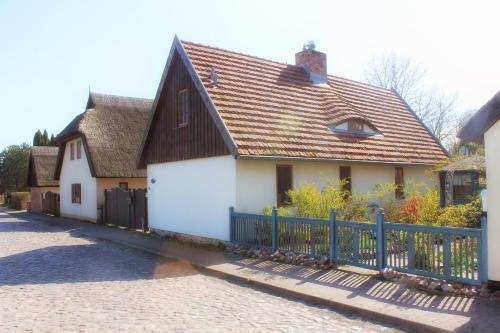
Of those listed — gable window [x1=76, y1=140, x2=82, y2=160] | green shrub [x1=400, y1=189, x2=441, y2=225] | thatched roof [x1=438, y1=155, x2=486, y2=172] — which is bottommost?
green shrub [x1=400, y1=189, x2=441, y2=225]

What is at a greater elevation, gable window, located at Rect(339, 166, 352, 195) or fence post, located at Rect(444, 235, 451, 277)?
gable window, located at Rect(339, 166, 352, 195)

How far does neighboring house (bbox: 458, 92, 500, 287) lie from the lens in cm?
744

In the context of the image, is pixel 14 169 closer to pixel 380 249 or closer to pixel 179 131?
pixel 179 131

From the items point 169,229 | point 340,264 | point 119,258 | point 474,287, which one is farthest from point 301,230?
point 169,229

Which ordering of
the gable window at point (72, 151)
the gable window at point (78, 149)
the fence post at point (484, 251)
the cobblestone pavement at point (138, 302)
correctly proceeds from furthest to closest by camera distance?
the gable window at point (72, 151), the gable window at point (78, 149), the fence post at point (484, 251), the cobblestone pavement at point (138, 302)

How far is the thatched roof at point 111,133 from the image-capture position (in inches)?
914

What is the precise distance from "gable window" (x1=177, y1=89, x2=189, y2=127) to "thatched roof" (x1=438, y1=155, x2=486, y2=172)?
10.6 meters

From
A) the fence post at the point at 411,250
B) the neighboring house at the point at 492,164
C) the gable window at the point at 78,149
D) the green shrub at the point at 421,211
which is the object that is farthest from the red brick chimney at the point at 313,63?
the gable window at the point at 78,149

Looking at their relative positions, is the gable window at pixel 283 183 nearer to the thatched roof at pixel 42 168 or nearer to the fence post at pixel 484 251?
the fence post at pixel 484 251

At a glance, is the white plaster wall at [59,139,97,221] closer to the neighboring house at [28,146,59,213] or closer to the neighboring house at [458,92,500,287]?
the neighboring house at [28,146,59,213]

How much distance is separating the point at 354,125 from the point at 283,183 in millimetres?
4879

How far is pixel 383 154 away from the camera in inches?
667

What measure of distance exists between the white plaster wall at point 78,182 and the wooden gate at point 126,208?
197cm

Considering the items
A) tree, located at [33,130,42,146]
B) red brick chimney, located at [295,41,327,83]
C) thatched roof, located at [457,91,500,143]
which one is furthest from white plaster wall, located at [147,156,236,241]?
tree, located at [33,130,42,146]
